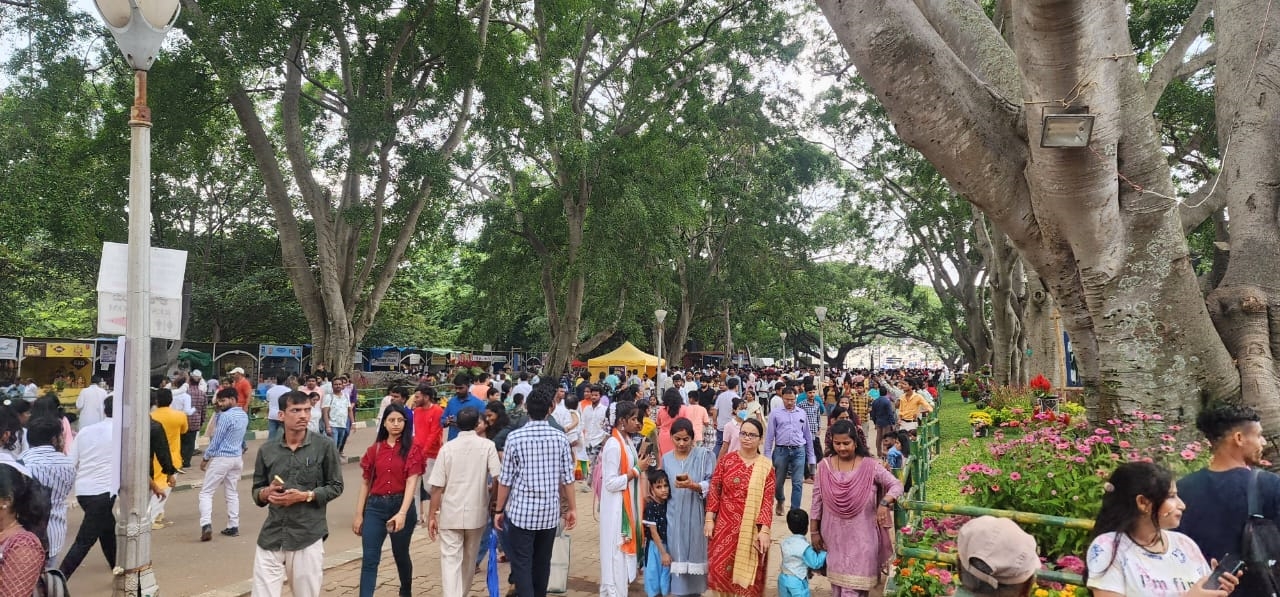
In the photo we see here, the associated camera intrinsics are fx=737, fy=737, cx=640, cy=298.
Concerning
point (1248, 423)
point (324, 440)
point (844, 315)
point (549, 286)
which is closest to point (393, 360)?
point (549, 286)

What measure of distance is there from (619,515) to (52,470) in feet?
11.8

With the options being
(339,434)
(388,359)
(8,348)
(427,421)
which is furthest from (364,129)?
(388,359)

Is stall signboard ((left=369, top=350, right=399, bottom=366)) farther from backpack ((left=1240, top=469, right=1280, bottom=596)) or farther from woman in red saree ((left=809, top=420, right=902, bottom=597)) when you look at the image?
backpack ((left=1240, top=469, right=1280, bottom=596))

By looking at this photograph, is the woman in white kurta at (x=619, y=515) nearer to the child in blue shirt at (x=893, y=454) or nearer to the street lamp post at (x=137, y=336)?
the street lamp post at (x=137, y=336)

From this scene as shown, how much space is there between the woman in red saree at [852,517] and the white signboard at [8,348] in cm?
2577

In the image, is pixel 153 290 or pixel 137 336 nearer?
pixel 137 336

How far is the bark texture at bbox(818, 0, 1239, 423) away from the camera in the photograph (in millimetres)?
4707

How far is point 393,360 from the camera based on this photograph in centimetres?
3644

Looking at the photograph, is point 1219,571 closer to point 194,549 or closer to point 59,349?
point 194,549

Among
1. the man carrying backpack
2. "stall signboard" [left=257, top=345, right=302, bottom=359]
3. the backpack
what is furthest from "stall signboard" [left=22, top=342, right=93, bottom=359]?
the backpack

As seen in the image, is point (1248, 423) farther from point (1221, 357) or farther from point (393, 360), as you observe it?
point (393, 360)

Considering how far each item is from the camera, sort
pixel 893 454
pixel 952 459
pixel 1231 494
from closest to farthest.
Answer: pixel 1231 494
pixel 893 454
pixel 952 459

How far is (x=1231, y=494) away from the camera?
300 cm

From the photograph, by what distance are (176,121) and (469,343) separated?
26.9m
